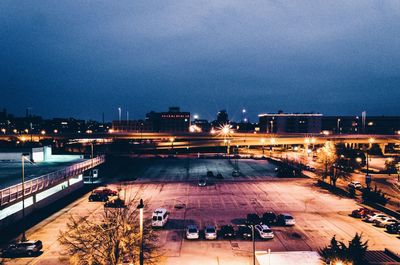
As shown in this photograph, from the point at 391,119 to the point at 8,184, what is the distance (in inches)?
7744

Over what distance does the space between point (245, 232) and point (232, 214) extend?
8.22 meters

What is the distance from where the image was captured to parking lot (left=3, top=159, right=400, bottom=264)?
28800 mm

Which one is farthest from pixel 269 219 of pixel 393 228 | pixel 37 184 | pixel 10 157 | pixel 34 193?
pixel 10 157

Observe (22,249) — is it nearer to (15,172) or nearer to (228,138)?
(15,172)

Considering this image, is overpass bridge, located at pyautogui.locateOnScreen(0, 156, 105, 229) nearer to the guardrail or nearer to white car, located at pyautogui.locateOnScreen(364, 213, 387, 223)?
the guardrail

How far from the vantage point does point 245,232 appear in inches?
1253

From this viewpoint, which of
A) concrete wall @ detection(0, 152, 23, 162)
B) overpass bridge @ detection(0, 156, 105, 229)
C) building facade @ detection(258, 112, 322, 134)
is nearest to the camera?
overpass bridge @ detection(0, 156, 105, 229)

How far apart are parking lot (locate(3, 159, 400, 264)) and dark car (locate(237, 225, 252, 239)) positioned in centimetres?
75

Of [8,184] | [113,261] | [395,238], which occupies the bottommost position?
[395,238]

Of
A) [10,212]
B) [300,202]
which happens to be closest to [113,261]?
[10,212]

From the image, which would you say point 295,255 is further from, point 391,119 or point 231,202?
point 391,119

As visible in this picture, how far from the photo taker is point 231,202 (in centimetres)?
4609

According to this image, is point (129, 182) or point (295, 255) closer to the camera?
point (295, 255)

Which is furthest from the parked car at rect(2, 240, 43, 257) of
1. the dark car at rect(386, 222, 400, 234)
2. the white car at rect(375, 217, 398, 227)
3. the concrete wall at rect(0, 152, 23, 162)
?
the concrete wall at rect(0, 152, 23, 162)
